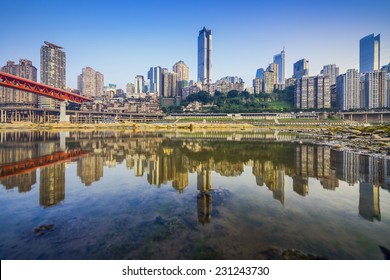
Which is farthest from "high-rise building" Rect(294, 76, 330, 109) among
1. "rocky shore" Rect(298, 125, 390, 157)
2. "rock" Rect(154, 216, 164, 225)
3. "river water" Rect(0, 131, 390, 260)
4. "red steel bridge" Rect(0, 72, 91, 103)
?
"rock" Rect(154, 216, 164, 225)

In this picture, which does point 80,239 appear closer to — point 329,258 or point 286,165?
point 329,258

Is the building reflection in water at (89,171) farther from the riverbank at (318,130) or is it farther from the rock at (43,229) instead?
the riverbank at (318,130)

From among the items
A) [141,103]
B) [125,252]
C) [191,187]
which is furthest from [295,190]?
[141,103]

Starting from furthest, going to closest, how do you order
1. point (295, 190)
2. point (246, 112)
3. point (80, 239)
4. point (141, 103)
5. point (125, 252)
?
1. point (141, 103)
2. point (246, 112)
3. point (295, 190)
4. point (80, 239)
5. point (125, 252)

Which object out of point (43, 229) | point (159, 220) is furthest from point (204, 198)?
point (43, 229)

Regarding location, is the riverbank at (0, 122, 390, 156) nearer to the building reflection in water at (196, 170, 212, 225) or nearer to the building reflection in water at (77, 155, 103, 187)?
the building reflection in water at (196, 170, 212, 225)

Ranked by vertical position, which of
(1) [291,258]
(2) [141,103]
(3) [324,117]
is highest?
(2) [141,103]
